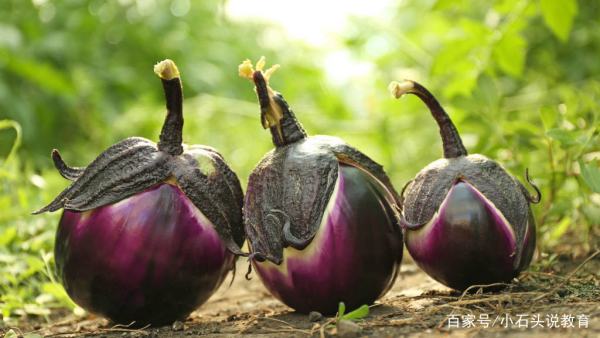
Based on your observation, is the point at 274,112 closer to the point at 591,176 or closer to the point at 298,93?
the point at 591,176

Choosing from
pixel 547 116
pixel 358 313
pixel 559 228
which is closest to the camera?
pixel 358 313

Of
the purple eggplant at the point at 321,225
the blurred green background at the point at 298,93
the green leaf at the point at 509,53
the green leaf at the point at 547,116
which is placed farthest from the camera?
the green leaf at the point at 509,53

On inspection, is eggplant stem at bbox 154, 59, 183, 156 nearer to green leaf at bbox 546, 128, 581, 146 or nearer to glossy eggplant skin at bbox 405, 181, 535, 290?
glossy eggplant skin at bbox 405, 181, 535, 290

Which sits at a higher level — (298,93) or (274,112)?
(298,93)

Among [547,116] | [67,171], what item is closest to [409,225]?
[547,116]

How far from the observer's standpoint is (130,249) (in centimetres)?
141

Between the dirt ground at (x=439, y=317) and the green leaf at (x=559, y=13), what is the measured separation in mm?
641

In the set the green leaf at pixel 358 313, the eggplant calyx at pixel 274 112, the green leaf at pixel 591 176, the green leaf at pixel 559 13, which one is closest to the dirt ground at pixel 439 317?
the green leaf at pixel 358 313

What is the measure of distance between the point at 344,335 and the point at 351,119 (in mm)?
2984

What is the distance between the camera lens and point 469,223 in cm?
143

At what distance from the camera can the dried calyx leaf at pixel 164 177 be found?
144cm

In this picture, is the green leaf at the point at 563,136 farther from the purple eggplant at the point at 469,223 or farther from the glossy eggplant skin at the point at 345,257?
the glossy eggplant skin at the point at 345,257

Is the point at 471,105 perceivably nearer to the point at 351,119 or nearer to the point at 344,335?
the point at 344,335

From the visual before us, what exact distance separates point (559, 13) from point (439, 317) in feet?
3.62
